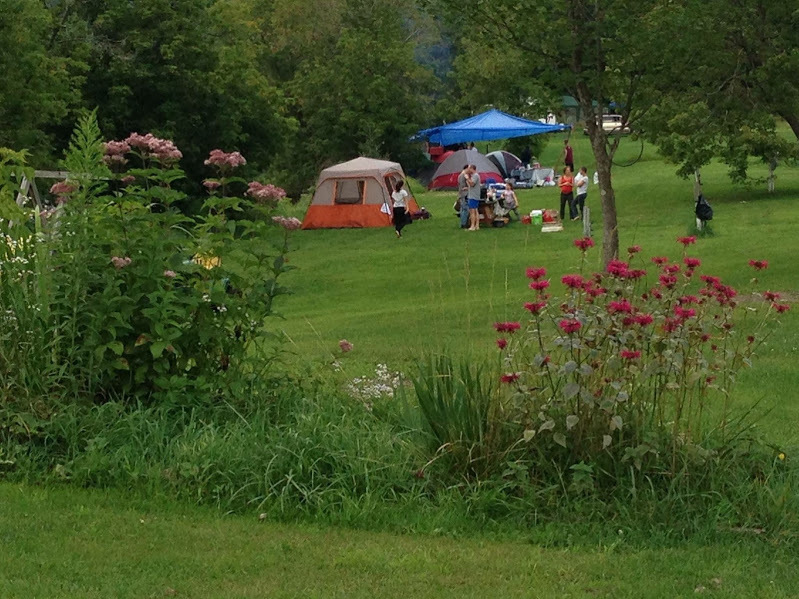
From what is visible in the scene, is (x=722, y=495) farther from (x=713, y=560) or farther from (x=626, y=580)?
(x=626, y=580)

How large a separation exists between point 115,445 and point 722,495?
9.73 ft

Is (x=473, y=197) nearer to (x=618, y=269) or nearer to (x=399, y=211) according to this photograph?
(x=399, y=211)

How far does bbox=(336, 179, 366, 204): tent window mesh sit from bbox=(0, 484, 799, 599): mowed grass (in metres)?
27.8

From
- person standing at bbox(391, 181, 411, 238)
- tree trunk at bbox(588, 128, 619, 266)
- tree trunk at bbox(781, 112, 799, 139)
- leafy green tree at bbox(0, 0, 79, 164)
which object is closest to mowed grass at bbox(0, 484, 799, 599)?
tree trunk at bbox(588, 128, 619, 266)

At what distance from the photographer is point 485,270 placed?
2177 centimetres

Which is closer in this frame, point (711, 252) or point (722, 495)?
point (722, 495)

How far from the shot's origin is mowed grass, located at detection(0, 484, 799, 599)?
4.55 meters

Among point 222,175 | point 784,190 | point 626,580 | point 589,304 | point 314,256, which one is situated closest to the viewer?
point 626,580

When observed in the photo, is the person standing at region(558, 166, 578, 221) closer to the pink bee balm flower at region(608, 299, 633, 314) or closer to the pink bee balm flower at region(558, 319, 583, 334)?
the pink bee balm flower at region(608, 299, 633, 314)

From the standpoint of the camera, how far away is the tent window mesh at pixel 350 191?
33.0 meters

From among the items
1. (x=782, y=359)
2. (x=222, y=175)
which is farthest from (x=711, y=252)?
(x=222, y=175)

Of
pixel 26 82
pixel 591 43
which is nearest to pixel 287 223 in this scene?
pixel 591 43

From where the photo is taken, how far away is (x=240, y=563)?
483cm

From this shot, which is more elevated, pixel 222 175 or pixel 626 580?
pixel 222 175
